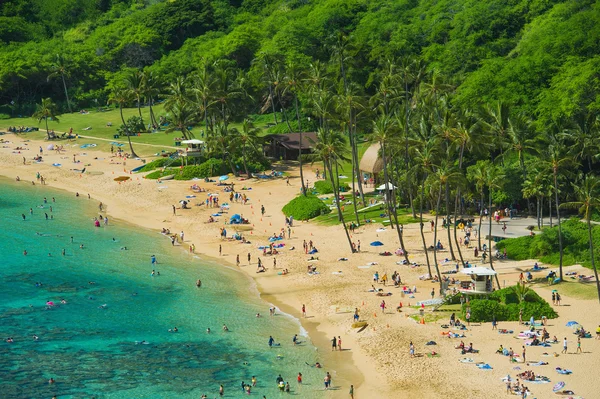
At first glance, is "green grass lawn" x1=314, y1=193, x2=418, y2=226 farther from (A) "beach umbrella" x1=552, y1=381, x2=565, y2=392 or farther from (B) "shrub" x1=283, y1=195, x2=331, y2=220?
(A) "beach umbrella" x1=552, y1=381, x2=565, y2=392

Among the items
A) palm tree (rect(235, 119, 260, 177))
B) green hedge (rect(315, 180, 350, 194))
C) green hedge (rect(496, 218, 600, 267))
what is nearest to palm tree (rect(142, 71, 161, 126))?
palm tree (rect(235, 119, 260, 177))

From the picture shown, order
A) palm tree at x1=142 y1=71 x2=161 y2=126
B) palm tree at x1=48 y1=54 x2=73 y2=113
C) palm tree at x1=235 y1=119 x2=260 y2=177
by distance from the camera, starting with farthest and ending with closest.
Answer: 1. palm tree at x1=48 y1=54 x2=73 y2=113
2. palm tree at x1=142 y1=71 x2=161 y2=126
3. palm tree at x1=235 y1=119 x2=260 y2=177

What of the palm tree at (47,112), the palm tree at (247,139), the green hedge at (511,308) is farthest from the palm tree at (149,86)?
Result: the green hedge at (511,308)

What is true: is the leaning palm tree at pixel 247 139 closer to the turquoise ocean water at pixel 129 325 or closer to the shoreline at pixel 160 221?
the shoreline at pixel 160 221

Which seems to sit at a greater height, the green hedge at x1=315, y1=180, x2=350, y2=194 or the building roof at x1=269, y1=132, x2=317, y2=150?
the building roof at x1=269, y1=132, x2=317, y2=150

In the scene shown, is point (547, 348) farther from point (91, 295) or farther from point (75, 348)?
point (91, 295)

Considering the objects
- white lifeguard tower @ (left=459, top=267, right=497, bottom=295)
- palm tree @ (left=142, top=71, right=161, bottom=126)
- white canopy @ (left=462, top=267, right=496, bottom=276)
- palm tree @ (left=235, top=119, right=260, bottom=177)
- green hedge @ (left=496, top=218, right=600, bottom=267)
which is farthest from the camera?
palm tree @ (left=142, top=71, right=161, bottom=126)

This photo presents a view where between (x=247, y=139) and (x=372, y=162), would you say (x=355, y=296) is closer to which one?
(x=372, y=162)

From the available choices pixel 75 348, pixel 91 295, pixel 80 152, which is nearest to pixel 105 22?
pixel 80 152
